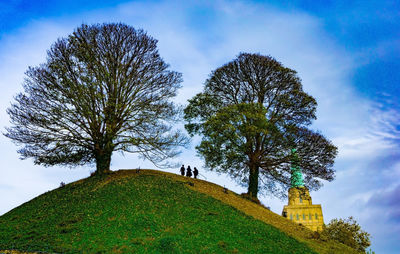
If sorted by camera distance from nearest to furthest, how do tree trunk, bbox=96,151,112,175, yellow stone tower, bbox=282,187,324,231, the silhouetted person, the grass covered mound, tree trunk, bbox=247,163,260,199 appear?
the grass covered mound
tree trunk, bbox=96,151,112,175
tree trunk, bbox=247,163,260,199
the silhouetted person
yellow stone tower, bbox=282,187,324,231

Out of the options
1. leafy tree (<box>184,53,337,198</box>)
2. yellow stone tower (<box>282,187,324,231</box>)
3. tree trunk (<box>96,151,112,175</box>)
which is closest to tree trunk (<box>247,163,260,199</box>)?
leafy tree (<box>184,53,337,198</box>)

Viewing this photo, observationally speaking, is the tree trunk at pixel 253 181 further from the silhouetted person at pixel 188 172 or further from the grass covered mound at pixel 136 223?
the grass covered mound at pixel 136 223

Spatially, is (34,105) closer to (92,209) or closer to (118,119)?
(118,119)

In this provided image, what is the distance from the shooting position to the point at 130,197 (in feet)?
76.1

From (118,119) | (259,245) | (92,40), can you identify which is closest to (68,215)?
(118,119)

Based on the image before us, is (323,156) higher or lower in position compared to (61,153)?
higher

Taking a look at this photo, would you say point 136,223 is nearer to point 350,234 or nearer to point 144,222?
point 144,222

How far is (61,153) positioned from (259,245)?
19162mm

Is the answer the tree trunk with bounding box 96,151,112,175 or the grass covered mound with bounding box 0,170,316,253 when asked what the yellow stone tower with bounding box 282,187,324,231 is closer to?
the grass covered mound with bounding box 0,170,316,253

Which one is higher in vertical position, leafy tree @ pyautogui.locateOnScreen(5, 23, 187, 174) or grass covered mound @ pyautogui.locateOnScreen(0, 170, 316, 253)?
leafy tree @ pyautogui.locateOnScreen(5, 23, 187, 174)

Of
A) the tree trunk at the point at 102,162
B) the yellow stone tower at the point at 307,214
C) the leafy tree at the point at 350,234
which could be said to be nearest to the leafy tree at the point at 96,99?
the tree trunk at the point at 102,162

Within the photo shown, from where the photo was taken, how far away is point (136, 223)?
19.2m

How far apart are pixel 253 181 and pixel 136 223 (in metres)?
15.6

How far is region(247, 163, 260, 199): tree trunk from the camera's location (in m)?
31.5
